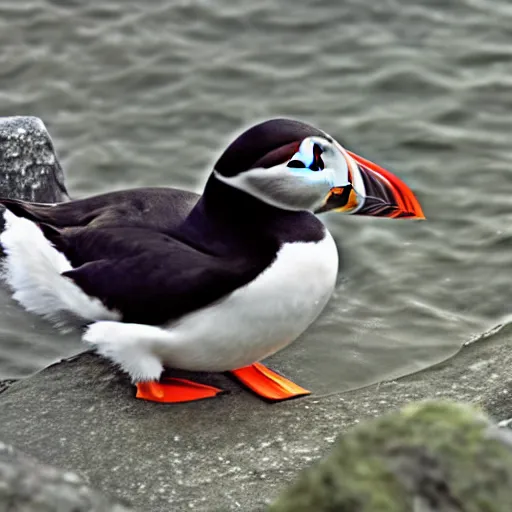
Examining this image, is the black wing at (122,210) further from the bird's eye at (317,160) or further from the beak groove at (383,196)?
the beak groove at (383,196)

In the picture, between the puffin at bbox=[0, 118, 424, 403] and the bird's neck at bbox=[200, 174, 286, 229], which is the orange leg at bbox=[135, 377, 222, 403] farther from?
the bird's neck at bbox=[200, 174, 286, 229]

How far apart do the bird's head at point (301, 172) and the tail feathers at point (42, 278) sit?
724mm

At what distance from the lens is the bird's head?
3770mm

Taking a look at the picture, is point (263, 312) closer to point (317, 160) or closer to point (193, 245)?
point (193, 245)

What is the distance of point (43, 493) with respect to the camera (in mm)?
1937

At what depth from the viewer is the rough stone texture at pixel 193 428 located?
3.56 m

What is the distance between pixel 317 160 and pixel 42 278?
1.26m

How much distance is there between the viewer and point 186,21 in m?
7.44

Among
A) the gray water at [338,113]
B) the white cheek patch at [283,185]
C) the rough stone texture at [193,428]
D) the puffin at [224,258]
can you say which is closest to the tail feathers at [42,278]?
the puffin at [224,258]

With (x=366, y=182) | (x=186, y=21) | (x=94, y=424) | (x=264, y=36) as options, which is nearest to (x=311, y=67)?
(x=264, y=36)

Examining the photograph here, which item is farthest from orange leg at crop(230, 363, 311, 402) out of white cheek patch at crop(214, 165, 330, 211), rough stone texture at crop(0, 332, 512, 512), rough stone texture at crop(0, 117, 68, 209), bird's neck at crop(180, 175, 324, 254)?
rough stone texture at crop(0, 117, 68, 209)

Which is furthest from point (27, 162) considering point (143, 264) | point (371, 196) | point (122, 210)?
point (371, 196)

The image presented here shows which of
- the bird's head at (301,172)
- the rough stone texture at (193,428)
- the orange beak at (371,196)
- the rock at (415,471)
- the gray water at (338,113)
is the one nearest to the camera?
the rock at (415,471)

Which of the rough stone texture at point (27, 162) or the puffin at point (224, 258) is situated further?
the rough stone texture at point (27, 162)
